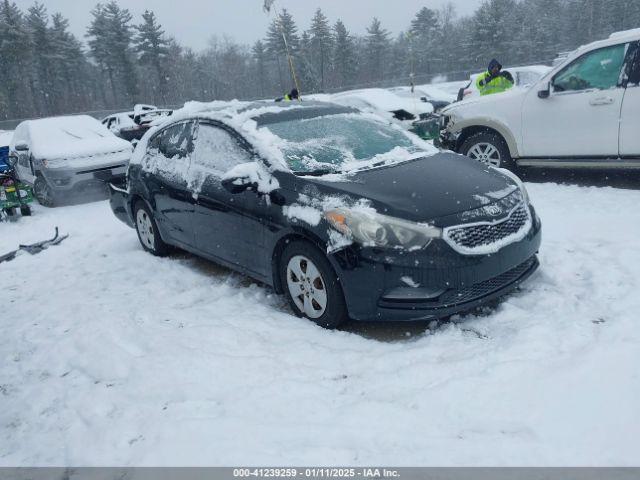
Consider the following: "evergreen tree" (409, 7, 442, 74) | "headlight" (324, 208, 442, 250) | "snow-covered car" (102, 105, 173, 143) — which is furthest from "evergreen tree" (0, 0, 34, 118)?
"headlight" (324, 208, 442, 250)

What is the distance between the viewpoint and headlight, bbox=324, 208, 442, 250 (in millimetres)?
3352

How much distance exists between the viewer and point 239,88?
7175 cm

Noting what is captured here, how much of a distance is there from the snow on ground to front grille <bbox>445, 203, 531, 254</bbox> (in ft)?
1.76

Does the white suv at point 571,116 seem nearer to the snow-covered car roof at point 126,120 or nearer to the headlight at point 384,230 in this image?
the headlight at point 384,230

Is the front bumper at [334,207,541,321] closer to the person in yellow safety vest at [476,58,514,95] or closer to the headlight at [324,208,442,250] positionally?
the headlight at [324,208,442,250]

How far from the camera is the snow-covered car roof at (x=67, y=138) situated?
9891 millimetres

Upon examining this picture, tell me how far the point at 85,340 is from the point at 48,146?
7648mm

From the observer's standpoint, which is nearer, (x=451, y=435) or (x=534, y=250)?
(x=451, y=435)

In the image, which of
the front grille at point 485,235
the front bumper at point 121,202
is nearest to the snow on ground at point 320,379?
the front grille at point 485,235

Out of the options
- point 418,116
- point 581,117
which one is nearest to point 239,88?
point 418,116

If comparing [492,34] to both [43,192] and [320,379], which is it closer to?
[43,192]

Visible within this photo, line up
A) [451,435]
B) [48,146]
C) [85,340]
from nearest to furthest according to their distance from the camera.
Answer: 1. [451,435]
2. [85,340]
3. [48,146]

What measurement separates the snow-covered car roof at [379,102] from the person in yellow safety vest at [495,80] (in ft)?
13.8

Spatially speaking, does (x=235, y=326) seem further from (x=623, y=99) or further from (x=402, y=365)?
(x=623, y=99)
